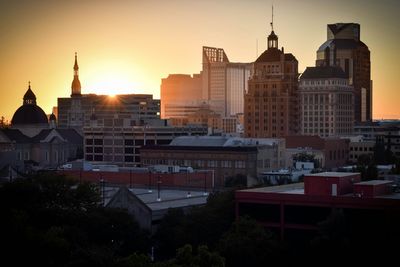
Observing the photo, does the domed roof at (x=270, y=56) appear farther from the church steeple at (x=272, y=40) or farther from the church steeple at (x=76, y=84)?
the church steeple at (x=76, y=84)

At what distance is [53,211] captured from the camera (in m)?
54.2

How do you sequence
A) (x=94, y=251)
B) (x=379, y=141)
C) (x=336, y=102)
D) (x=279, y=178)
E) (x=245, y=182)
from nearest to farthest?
(x=94, y=251) < (x=279, y=178) < (x=245, y=182) < (x=379, y=141) < (x=336, y=102)

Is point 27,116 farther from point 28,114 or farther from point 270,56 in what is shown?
point 270,56

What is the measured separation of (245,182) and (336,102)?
55.4m

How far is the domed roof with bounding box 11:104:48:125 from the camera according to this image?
125 metres

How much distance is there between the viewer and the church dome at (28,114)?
125000 millimetres

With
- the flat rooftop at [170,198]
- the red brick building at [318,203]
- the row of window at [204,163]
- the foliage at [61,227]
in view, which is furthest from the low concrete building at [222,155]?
the red brick building at [318,203]

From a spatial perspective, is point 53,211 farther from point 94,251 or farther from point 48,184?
point 94,251

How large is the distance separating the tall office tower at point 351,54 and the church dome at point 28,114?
5528 centimetres

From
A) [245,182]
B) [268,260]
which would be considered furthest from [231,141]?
[268,260]

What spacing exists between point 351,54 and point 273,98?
2102 inches

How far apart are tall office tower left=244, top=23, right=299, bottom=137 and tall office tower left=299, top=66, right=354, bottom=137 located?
527 inches

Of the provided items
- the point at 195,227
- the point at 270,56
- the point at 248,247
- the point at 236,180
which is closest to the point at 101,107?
the point at 270,56

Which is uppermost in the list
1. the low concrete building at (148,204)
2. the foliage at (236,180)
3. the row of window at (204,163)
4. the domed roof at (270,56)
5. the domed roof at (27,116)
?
the domed roof at (270,56)
